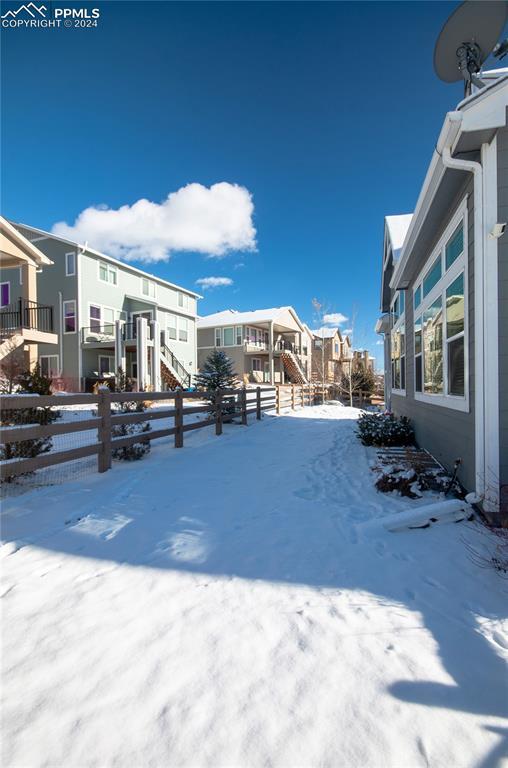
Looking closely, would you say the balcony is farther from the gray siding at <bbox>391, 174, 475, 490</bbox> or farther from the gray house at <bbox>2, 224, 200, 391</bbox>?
Answer: the gray siding at <bbox>391, 174, 475, 490</bbox>

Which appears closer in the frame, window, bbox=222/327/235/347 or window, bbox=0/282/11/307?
window, bbox=0/282/11/307

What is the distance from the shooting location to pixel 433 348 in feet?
18.0

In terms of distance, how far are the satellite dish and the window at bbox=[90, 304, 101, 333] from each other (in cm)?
1858

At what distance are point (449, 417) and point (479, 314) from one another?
173cm

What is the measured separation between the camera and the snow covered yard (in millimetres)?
1322

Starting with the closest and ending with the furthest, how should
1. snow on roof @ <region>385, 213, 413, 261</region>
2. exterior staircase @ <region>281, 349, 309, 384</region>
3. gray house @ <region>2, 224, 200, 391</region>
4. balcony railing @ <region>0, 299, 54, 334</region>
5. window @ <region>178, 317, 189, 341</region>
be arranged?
1. snow on roof @ <region>385, 213, 413, 261</region>
2. balcony railing @ <region>0, 299, 54, 334</region>
3. gray house @ <region>2, 224, 200, 391</region>
4. window @ <region>178, 317, 189, 341</region>
5. exterior staircase @ <region>281, 349, 309, 384</region>

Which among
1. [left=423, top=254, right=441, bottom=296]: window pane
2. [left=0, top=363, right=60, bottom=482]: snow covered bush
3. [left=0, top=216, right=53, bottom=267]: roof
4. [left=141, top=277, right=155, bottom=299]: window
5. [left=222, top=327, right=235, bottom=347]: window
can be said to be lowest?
[left=0, top=363, right=60, bottom=482]: snow covered bush

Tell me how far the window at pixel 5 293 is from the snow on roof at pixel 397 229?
64.7 feet

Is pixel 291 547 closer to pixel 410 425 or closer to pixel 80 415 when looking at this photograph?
pixel 410 425

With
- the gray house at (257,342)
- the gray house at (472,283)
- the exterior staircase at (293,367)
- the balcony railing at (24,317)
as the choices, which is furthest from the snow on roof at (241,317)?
the gray house at (472,283)

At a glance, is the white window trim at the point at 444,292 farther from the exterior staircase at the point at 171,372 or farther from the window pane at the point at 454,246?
the exterior staircase at the point at 171,372

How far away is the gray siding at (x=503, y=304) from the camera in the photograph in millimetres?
3279

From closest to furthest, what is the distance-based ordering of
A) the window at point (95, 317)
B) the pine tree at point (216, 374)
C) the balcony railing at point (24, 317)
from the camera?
1. the pine tree at point (216, 374)
2. the balcony railing at point (24, 317)
3. the window at point (95, 317)

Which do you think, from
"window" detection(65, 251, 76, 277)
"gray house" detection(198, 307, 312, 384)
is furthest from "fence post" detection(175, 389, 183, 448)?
"gray house" detection(198, 307, 312, 384)
